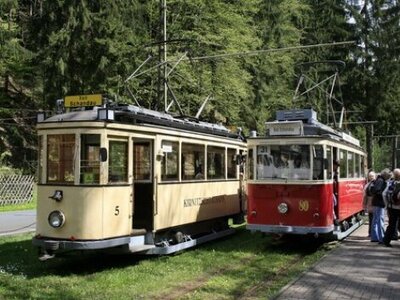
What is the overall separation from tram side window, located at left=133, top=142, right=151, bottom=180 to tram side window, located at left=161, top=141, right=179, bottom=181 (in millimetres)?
370

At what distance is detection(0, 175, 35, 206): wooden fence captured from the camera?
82.3 ft

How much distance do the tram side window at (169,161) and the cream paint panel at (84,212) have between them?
1.60 meters

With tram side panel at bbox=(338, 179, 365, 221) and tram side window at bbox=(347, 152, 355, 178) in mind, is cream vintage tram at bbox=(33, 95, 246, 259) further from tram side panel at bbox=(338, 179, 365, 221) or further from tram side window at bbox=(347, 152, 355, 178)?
tram side window at bbox=(347, 152, 355, 178)

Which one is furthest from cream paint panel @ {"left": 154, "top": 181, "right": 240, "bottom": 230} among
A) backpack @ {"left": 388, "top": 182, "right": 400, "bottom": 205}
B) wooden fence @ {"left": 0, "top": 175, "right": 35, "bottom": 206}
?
wooden fence @ {"left": 0, "top": 175, "right": 35, "bottom": 206}

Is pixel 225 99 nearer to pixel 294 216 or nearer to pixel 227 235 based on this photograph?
pixel 227 235

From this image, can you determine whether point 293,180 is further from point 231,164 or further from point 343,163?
point 231,164

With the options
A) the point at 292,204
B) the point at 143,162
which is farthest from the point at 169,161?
the point at 292,204

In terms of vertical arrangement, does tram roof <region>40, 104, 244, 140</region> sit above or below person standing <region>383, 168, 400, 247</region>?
above

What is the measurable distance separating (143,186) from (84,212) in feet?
6.14

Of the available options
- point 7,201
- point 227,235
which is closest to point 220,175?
point 227,235

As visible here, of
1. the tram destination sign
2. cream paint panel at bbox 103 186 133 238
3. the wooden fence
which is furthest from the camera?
the wooden fence

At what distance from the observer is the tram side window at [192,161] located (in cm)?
1332

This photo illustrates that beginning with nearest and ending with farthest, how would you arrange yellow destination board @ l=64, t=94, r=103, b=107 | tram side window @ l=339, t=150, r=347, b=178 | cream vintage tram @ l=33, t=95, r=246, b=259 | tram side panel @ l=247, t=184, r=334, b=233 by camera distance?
1. cream vintage tram @ l=33, t=95, r=246, b=259
2. yellow destination board @ l=64, t=94, r=103, b=107
3. tram side panel @ l=247, t=184, r=334, b=233
4. tram side window @ l=339, t=150, r=347, b=178

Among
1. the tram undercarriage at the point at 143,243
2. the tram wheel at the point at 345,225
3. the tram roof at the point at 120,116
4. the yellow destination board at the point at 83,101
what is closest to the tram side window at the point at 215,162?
the tram undercarriage at the point at 143,243
